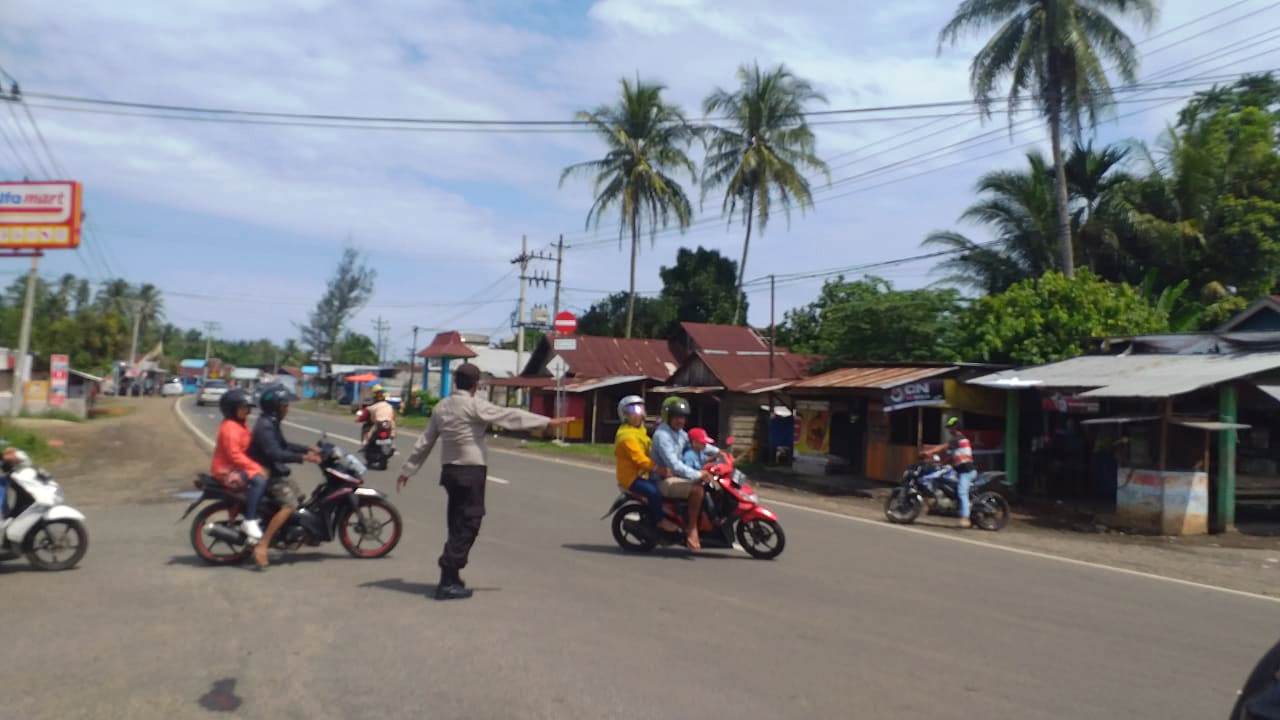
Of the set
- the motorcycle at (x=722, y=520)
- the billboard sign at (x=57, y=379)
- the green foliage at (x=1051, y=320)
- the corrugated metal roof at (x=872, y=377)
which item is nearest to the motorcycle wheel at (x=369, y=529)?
the motorcycle at (x=722, y=520)

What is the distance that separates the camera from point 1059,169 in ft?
82.7

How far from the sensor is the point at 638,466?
10336mm

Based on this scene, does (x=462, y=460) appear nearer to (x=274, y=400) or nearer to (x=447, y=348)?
(x=274, y=400)

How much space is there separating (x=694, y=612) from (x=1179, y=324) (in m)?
21.9

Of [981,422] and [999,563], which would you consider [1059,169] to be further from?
[999,563]

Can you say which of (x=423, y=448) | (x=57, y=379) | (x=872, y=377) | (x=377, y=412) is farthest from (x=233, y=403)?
(x=57, y=379)

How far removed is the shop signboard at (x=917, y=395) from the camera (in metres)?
20.2

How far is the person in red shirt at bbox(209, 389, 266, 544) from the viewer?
8.89 m

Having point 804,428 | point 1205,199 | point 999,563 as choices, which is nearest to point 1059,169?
point 1205,199

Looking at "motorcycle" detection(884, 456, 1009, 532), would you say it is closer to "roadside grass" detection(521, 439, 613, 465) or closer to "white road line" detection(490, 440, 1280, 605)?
"white road line" detection(490, 440, 1280, 605)

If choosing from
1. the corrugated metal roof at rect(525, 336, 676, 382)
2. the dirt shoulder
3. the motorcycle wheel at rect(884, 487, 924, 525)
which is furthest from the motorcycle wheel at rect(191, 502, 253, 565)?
the corrugated metal roof at rect(525, 336, 676, 382)

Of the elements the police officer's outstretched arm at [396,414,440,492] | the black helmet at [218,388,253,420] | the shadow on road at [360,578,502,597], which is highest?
the black helmet at [218,388,253,420]

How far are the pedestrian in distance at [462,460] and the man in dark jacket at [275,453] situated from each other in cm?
187

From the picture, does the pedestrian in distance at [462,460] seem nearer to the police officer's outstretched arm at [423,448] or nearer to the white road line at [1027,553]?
the police officer's outstretched arm at [423,448]
